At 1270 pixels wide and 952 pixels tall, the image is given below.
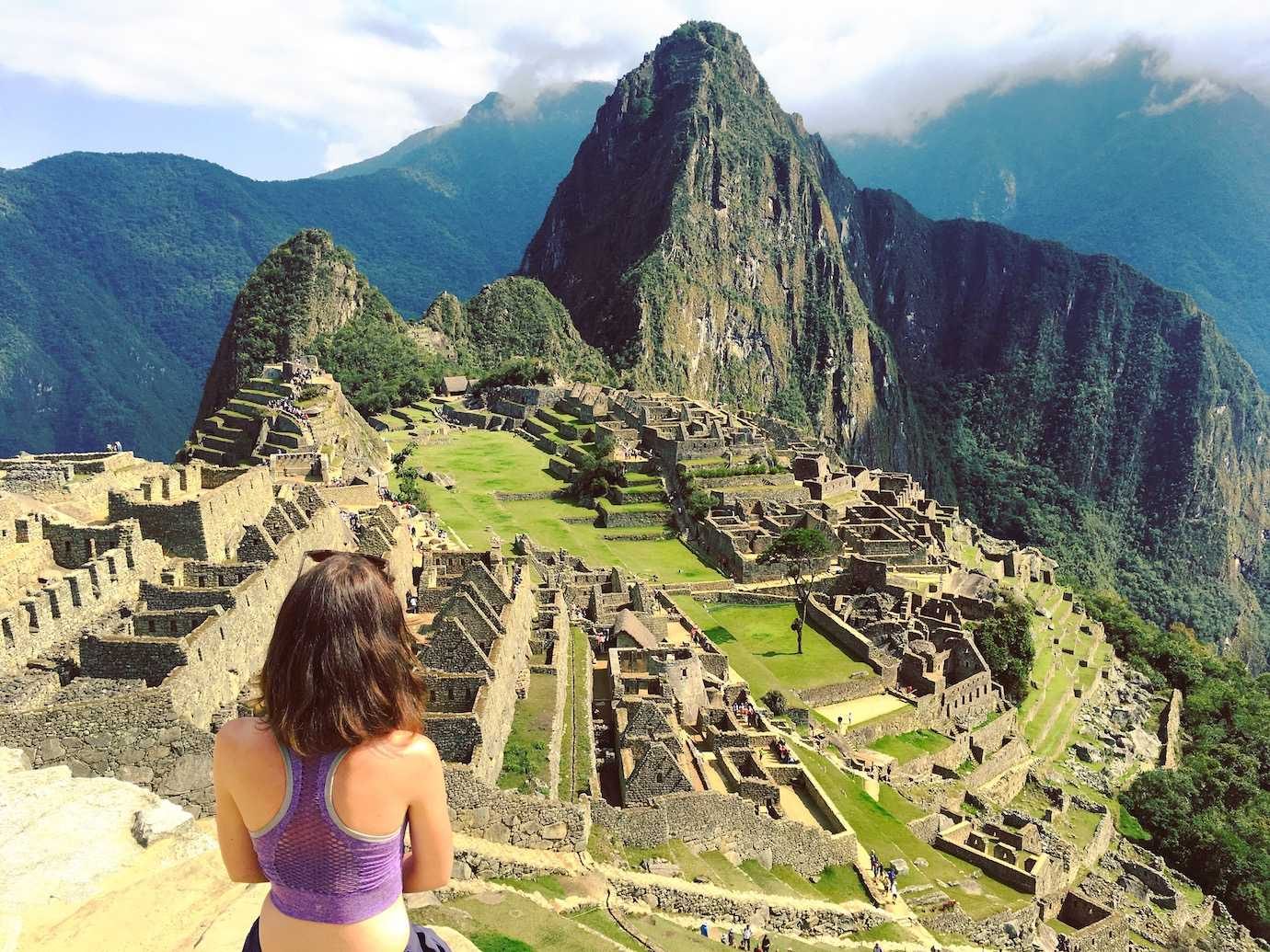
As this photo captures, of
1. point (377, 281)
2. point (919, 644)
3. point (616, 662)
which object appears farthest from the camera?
point (377, 281)

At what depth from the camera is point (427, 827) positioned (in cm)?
389

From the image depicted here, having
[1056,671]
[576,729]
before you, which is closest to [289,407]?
[576,729]

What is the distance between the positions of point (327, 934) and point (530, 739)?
14773mm

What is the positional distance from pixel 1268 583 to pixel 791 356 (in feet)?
324

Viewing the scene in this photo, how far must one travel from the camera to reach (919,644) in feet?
113

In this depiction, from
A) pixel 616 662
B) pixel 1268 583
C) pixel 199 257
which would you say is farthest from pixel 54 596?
pixel 1268 583

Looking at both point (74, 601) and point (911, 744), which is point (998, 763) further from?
point (74, 601)

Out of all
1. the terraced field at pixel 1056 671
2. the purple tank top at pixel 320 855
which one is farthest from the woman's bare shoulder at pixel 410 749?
the terraced field at pixel 1056 671

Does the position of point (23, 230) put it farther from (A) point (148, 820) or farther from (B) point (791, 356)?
(B) point (791, 356)

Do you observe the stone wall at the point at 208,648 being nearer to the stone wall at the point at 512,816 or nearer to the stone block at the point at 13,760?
the stone block at the point at 13,760

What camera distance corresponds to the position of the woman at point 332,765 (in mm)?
3584

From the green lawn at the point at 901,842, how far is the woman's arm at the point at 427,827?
20.2 metres

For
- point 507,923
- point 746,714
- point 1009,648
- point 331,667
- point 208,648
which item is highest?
point 331,667

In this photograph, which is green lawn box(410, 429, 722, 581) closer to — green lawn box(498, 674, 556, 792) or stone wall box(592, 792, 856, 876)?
green lawn box(498, 674, 556, 792)
